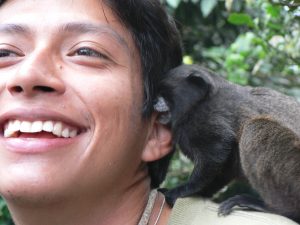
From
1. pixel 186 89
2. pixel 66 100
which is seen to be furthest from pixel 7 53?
pixel 186 89

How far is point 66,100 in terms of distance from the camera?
200 cm

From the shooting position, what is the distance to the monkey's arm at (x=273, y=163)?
98.0 inches

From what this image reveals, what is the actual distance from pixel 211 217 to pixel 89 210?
491mm

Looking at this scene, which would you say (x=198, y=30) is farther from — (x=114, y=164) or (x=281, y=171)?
(x=114, y=164)

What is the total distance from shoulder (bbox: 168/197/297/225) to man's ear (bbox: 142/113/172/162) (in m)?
0.23

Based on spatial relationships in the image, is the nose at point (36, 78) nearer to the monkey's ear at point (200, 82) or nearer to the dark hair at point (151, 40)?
the dark hair at point (151, 40)

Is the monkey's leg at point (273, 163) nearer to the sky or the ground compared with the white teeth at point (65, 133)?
nearer to the ground

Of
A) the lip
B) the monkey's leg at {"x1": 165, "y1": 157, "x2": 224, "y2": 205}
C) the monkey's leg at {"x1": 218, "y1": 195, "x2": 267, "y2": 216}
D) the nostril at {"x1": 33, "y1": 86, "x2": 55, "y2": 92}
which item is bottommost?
the monkey's leg at {"x1": 165, "y1": 157, "x2": 224, "y2": 205}

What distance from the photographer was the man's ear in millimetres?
2328

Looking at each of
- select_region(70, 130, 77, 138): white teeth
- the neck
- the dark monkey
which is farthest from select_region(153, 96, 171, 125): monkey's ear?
select_region(70, 130, 77, 138): white teeth

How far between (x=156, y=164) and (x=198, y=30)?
289 centimetres

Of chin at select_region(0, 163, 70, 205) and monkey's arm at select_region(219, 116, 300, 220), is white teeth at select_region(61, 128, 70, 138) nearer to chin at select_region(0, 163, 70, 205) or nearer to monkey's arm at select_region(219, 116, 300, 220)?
chin at select_region(0, 163, 70, 205)

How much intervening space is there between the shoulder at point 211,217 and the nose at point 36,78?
0.68 metres

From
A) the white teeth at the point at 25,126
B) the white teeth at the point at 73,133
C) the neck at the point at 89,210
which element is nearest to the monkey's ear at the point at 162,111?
the neck at the point at 89,210
